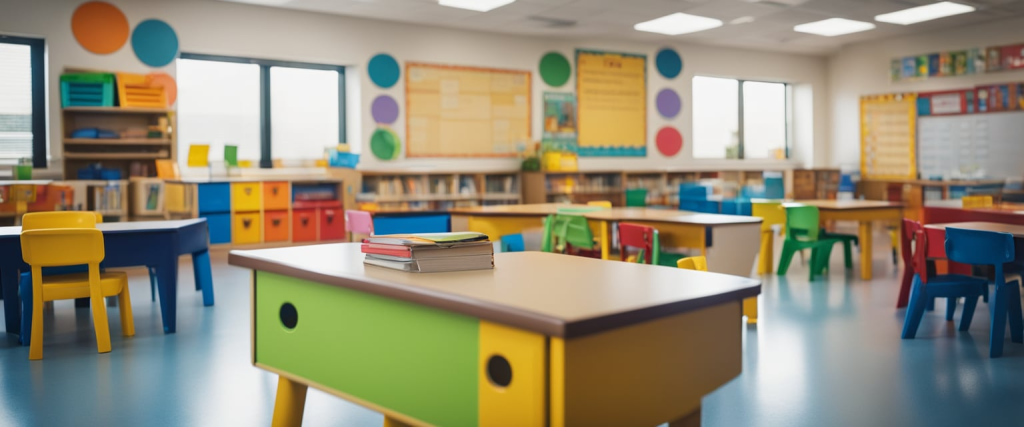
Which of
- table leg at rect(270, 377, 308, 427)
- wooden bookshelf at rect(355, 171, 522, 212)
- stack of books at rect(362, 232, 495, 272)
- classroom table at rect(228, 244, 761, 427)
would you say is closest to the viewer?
classroom table at rect(228, 244, 761, 427)

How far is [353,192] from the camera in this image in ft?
31.0

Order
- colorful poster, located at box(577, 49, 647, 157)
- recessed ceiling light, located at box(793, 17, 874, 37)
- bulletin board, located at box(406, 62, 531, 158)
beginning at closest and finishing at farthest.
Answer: bulletin board, located at box(406, 62, 531, 158) < recessed ceiling light, located at box(793, 17, 874, 37) < colorful poster, located at box(577, 49, 647, 157)

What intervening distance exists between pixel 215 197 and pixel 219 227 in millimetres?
327

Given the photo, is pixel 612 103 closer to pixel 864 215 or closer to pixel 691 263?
pixel 864 215

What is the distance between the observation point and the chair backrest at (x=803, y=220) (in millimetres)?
7145

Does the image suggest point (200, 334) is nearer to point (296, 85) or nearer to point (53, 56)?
point (53, 56)

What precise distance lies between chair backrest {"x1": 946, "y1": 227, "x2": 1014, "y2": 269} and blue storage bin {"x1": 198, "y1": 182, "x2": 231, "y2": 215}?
22.8ft

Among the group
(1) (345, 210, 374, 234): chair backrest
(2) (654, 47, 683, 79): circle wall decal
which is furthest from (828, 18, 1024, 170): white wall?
(1) (345, 210, 374, 234): chair backrest

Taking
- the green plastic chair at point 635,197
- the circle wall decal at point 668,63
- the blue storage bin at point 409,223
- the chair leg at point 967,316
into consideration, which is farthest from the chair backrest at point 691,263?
the circle wall decal at point 668,63

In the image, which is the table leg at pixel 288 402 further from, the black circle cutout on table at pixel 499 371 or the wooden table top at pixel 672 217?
the wooden table top at pixel 672 217

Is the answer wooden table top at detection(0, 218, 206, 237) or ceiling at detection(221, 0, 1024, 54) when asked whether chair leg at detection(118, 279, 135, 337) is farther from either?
ceiling at detection(221, 0, 1024, 54)

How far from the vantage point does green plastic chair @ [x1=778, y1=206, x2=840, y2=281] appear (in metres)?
7.16

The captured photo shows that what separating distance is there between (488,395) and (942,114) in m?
12.1

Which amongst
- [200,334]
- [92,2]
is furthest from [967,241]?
[92,2]
